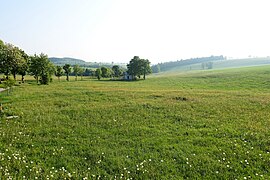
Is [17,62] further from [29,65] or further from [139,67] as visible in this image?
[139,67]

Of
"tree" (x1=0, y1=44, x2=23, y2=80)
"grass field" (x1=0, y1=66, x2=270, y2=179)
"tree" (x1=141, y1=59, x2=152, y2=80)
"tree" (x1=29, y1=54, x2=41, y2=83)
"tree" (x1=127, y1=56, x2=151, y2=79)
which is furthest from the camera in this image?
"tree" (x1=141, y1=59, x2=152, y2=80)

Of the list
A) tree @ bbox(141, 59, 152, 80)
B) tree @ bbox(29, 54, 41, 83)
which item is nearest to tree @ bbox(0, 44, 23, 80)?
tree @ bbox(29, 54, 41, 83)

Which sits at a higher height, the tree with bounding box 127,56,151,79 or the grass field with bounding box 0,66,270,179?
the tree with bounding box 127,56,151,79

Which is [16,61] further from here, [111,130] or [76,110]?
[111,130]

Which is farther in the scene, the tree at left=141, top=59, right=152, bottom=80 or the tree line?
the tree at left=141, top=59, right=152, bottom=80

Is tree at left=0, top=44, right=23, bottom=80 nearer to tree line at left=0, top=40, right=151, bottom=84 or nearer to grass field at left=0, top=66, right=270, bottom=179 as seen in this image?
tree line at left=0, top=40, right=151, bottom=84

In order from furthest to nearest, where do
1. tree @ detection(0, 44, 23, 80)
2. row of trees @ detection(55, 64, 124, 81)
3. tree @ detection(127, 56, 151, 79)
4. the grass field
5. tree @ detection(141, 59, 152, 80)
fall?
tree @ detection(141, 59, 152, 80) → tree @ detection(127, 56, 151, 79) → row of trees @ detection(55, 64, 124, 81) → tree @ detection(0, 44, 23, 80) → the grass field

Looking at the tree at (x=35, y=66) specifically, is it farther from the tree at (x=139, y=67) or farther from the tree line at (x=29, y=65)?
the tree at (x=139, y=67)

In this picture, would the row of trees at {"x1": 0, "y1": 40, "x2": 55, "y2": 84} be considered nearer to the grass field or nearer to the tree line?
the tree line

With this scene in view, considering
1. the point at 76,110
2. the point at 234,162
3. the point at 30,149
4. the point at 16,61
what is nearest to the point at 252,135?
the point at 234,162

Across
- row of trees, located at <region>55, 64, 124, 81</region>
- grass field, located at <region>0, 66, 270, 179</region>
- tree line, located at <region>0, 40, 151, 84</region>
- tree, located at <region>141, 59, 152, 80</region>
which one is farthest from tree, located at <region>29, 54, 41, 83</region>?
grass field, located at <region>0, 66, 270, 179</region>

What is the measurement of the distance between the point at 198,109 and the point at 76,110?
11.9 metres

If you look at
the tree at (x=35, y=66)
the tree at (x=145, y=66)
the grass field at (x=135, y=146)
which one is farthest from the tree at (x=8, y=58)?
the tree at (x=145, y=66)

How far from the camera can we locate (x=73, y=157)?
8844 mm
